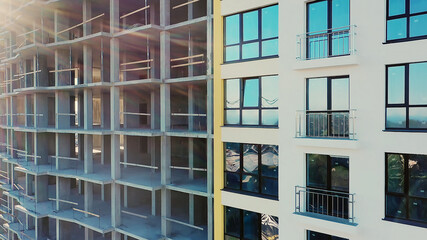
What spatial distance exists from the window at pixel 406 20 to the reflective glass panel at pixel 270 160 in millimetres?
4710

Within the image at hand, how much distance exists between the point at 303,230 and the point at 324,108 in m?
3.86

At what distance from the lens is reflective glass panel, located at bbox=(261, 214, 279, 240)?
10594mm

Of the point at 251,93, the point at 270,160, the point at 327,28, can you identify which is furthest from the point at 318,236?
the point at 327,28

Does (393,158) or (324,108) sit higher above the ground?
(324,108)

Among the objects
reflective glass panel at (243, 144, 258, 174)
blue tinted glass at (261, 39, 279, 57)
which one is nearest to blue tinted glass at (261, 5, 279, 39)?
blue tinted glass at (261, 39, 279, 57)

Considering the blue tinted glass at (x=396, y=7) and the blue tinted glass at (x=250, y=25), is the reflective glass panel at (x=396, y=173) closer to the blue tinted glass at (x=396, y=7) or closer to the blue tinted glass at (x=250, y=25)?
the blue tinted glass at (x=396, y=7)

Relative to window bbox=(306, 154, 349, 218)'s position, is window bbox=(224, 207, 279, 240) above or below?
below

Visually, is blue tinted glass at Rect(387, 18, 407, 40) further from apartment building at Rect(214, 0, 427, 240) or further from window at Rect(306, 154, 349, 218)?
window at Rect(306, 154, 349, 218)

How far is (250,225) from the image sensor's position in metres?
11.2

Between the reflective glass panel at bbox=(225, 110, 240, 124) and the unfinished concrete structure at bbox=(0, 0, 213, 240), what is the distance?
0.91 metres

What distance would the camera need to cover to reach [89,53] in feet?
54.0

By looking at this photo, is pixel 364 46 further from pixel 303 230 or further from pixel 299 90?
pixel 303 230

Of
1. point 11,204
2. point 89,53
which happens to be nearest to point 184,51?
point 89,53

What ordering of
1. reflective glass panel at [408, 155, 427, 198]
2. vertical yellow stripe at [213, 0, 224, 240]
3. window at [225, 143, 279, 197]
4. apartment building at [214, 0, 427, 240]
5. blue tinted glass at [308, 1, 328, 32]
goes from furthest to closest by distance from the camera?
vertical yellow stripe at [213, 0, 224, 240], window at [225, 143, 279, 197], blue tinted glass at [308, 1, 328, 32], apartment building at [214, 0, 427, 240], reflective glass panel at [408, 155, 427, 198]
